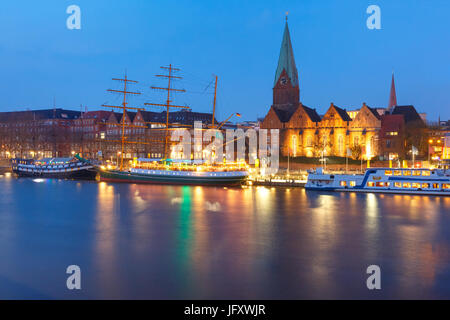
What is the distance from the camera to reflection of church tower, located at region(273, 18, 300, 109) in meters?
97.7

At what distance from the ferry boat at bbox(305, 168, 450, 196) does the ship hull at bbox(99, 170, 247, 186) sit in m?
12.8

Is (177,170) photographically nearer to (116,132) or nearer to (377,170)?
(377,170)

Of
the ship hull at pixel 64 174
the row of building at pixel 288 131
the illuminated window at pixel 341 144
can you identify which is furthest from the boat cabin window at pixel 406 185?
the ship hull at pixel 64 174

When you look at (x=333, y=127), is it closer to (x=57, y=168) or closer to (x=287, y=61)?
(x=287, y=61)

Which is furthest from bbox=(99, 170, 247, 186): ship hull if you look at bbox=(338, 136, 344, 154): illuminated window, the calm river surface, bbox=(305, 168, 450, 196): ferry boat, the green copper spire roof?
the green copper spire roof

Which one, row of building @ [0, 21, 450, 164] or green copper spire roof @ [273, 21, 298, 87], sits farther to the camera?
green copper spire roof @ [273, 21, 298, 87]

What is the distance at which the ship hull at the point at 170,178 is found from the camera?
61.7 metres

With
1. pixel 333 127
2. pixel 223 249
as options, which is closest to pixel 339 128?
pixel 333 127

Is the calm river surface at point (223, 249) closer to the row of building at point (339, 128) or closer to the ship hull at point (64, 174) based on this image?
the ship hull at point (64, 174)

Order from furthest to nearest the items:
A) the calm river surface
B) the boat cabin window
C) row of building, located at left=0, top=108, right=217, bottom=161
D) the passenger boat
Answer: row of building, located at left=0, top=108, right=217, bottom=161 → the passenger boat → the boat cabin window → the calm river surface

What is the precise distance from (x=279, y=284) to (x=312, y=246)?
708 cm

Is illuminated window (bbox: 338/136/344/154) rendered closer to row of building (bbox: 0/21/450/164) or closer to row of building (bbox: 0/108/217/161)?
row of building (bbox: 0/21/450/164)

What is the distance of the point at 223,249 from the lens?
863 inches

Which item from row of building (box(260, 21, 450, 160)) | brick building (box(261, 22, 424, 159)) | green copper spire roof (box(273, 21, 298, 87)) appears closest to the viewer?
row of building (box(260, 21, 450, 160))
